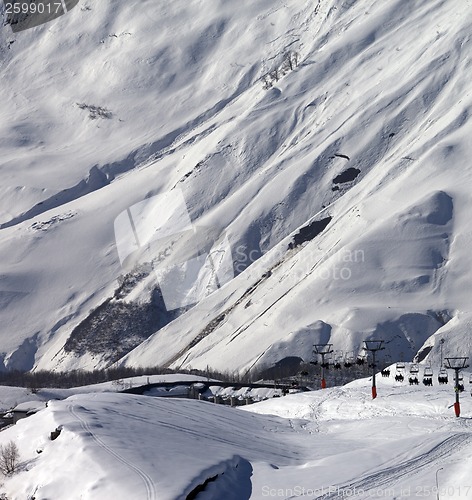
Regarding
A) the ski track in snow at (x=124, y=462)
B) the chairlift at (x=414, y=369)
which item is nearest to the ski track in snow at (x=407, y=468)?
the ski track in snow at (x=124, y=462)

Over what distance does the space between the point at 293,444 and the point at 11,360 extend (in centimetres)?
12710

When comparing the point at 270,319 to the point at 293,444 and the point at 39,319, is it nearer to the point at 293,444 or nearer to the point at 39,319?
the point at 39,319

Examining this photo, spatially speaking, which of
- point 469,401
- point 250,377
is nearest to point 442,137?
point 250,377

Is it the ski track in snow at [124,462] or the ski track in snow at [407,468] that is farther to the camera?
the ski track in snow at [407,468]

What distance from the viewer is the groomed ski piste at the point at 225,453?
37.1m

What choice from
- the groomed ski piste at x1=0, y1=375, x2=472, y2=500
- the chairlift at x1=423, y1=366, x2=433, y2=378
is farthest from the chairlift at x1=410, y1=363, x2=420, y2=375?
the groomed ski piste at x1=0, y1=375, x2=472, y2=500

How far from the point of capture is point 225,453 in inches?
1751

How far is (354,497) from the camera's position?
120ft

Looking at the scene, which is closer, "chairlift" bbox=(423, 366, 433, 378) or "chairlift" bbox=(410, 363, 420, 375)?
"chairlift" bbox=(423, 366, 433, 378)

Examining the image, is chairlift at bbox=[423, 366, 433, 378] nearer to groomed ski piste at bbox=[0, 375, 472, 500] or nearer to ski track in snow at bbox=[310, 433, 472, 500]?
groomed ski piste at bbox=[0, 375, 472, 500]

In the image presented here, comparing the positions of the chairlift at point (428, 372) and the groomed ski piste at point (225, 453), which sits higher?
the chairlift at point (428, 372)

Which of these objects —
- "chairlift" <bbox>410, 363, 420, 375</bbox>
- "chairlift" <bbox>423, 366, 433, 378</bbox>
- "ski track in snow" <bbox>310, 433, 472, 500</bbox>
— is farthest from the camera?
"chairlift" <bbox>410, 363, 420, 375</bbox>

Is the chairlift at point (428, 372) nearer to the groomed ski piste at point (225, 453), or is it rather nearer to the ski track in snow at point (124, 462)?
the groomed ski piste at point (225, 453)

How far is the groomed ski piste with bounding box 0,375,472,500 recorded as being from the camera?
37.1 m
